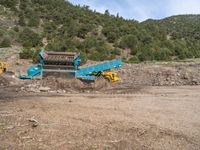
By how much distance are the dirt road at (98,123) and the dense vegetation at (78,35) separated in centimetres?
1923

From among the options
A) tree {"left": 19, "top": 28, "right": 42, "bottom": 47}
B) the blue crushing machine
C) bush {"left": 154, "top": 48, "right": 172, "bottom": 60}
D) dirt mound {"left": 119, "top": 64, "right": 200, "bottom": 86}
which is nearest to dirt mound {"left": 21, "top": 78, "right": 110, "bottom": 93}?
the blue crushing machine

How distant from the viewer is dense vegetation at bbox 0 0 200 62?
1486 inches

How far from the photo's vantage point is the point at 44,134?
8.02m

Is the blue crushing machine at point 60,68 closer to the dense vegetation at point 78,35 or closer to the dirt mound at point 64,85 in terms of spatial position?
the dirt mound at point 64,85

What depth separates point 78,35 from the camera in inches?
1796

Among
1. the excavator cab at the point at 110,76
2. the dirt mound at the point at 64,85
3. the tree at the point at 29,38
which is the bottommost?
the dirt mound at the point at 64,85

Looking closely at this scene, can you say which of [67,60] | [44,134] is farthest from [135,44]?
[44,134]

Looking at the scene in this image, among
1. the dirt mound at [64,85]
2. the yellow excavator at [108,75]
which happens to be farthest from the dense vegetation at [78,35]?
the dirt mound at [64,85]

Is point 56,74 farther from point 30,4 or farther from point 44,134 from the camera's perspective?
point 30,4

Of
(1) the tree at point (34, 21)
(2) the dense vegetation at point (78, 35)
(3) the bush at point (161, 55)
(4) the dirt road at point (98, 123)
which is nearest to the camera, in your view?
(4) the dirt road at point (98, 123)

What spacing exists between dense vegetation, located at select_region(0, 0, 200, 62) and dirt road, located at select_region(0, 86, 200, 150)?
63.1ft

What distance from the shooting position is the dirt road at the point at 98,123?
756 centimetres

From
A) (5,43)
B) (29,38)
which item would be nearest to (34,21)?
(29,38)

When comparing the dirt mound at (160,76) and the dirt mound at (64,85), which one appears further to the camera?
the dirt mound at (160,76)
